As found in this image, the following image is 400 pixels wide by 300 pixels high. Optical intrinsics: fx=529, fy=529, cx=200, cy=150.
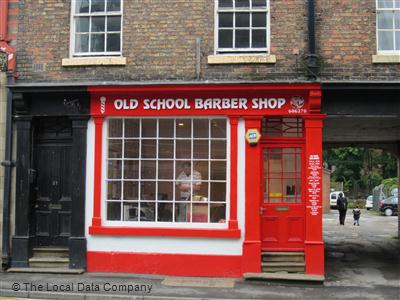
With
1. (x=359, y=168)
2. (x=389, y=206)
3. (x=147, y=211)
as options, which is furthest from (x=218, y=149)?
(x=359, y=168)

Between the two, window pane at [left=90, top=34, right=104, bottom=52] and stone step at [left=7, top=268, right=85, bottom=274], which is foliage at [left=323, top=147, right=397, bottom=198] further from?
stone step at [left=7, top=268, right=85, bottom=274]

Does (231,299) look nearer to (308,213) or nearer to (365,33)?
(308,213)

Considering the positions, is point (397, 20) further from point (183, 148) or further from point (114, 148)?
point (114, 148)

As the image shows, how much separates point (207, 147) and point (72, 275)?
12.3ft

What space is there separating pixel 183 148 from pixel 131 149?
3.67 feet

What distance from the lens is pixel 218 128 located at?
11.0 metres

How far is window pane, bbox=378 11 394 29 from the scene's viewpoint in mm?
10867

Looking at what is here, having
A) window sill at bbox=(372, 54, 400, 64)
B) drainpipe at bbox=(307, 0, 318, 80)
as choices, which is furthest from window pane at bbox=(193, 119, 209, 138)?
window sill at bbox=(372, 54, 400, 64)

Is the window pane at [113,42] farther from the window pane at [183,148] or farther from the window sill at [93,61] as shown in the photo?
the window pane at [183,148]

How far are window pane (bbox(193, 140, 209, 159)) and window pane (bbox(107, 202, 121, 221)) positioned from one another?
1.96m

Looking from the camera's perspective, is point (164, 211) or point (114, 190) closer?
point (164, 211)

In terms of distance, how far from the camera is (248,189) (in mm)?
10672

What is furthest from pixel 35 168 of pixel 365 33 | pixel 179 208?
pixel 365 33

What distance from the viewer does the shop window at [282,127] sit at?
36.0ft
